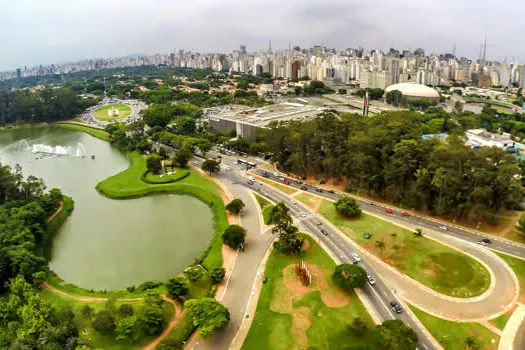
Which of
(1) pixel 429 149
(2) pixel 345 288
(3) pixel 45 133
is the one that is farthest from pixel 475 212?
(3) pixel 45 133

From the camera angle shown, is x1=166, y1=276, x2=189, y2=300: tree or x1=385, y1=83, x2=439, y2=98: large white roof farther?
x1=385, y1=83, x2=439, y2=98: large white roof

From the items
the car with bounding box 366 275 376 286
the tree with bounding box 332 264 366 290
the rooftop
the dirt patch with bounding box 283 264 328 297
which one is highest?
the rooftop

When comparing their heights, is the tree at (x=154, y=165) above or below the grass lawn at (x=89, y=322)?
above

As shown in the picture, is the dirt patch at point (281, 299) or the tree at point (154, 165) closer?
the dirt patch at point (281, 299)

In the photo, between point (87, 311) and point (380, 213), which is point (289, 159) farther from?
point (87, 311)

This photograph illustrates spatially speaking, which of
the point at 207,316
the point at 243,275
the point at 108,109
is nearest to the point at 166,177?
the point at 243,275

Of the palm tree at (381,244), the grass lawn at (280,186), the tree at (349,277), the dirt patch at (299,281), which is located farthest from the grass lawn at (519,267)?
the grass lawn at (280,186)

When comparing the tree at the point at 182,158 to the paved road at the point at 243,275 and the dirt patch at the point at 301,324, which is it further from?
the dirt patch at the point at 301,324

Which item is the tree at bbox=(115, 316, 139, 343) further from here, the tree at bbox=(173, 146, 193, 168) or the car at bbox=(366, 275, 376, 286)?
the tree at bbox=(173, 146, 193, 168)

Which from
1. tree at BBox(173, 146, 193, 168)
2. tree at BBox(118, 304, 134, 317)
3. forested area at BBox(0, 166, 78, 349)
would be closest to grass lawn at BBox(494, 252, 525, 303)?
tree at BBox(118, 304, 134, 317)
